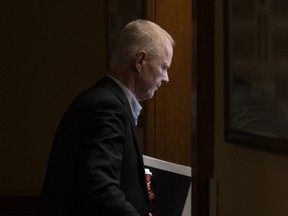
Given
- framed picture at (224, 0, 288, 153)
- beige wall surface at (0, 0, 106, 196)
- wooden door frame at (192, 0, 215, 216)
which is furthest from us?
beige wall surface at (0, 0, 106, 196)

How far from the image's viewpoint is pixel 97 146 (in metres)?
1.69

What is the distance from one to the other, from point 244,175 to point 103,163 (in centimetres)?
36

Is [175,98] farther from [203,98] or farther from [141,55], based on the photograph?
[203,98]

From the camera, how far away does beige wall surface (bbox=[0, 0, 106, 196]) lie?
12.7 ft

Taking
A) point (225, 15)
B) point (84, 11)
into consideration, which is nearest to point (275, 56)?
point (225, 15)

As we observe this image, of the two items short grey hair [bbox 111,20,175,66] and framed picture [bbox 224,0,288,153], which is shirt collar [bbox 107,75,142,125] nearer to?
short grey hair [bbox 111,20,175,66]

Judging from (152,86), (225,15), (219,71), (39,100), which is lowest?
(39,100)

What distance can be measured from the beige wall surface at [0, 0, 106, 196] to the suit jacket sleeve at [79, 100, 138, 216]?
215 centimetres

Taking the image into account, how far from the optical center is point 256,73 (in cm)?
146

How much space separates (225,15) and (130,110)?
1.49 ft

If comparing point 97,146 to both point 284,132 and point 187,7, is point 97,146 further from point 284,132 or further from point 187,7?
point 187,7

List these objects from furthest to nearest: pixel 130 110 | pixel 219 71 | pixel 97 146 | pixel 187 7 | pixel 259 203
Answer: pixel 187 7
pixel 130 110
pixel 97 146
pixel 219 71
pixel 259 203

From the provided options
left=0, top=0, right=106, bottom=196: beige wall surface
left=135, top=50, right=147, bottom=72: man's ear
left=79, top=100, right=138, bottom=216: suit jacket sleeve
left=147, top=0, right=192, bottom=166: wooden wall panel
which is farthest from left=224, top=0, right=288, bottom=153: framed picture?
left=0, top=0, right=106, bottom=196: beige wall surface

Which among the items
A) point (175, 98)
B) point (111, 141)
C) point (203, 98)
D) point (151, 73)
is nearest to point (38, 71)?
point (175, 98)
